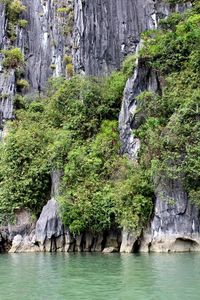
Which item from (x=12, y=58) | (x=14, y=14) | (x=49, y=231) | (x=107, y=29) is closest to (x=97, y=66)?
(x=107, y=29)

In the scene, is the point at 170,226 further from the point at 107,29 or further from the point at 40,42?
the point at 40,42

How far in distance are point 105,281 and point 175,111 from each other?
15544 millimetres

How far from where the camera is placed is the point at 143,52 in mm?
32438

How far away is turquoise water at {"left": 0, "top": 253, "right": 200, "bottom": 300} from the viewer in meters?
11.6

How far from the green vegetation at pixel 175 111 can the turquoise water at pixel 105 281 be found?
726 centimetres

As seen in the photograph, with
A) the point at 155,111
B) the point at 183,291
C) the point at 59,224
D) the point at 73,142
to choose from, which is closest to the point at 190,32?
the point at 155,111

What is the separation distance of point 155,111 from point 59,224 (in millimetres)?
9305

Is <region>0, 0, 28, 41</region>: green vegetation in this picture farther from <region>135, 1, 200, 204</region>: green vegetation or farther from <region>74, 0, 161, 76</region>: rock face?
<region>135, 1, 200, 204</region>: green vegetation

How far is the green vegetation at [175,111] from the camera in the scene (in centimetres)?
2548

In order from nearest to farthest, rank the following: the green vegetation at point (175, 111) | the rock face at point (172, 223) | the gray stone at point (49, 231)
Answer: the rock face at point (172, 223) < the green vegetation at point (175, 111) < the gray stone at point (49, 231)

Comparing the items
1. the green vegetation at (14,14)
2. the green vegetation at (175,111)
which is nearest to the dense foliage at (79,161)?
the green vegetation at (175,111)

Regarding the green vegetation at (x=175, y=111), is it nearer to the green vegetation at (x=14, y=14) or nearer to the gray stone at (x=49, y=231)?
the gray stone at (x=49, y=231)

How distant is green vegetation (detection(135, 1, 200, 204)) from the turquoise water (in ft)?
23.8

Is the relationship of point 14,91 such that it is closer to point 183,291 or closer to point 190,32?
point 190,32
